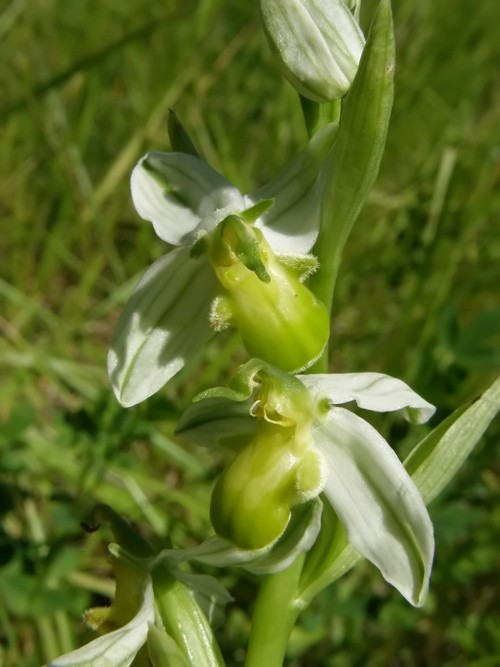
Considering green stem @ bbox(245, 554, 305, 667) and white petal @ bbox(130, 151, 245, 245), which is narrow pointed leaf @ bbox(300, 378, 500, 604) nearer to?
green stem @ bbox(245, 554, 305, 667)

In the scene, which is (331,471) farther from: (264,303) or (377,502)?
(264,303)

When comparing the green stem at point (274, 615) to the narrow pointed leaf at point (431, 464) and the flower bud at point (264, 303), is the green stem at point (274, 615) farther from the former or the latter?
the flower bud at point (264, 303)

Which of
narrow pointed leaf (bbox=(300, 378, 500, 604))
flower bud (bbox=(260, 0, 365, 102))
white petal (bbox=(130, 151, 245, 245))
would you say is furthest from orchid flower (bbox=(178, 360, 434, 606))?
flower bud (bbox=(260, 0, 365, 102))

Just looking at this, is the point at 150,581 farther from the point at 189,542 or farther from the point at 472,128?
the point at 472,128

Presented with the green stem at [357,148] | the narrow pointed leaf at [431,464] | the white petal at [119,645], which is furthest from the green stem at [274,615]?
the green stem at [357,148]

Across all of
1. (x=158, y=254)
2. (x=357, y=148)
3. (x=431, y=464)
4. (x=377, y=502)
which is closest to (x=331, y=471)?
(x=377, y=502)

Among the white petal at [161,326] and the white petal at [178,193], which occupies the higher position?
the white petal at [178,193]
